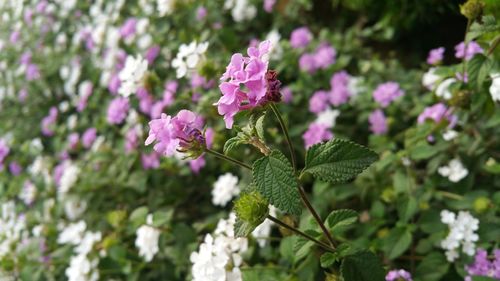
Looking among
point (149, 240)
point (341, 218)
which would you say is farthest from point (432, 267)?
point (149, 240)

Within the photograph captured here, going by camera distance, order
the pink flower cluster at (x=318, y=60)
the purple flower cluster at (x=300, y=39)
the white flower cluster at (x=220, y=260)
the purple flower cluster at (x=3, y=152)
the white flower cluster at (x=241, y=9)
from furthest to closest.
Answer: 1. the purple flower cluster at (x=3, y=152)
2. the white flower cluster at (x=241, y=9)
3. the purple flower cluster at (x=300, y=39)
4. the pink flower cluster at (x=318, y=60)
5. the white flower cluster at (x=220, y=260)

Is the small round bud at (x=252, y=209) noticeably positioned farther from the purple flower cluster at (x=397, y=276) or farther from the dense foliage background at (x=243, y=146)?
the purple flower cluster at (x=397, y=276)

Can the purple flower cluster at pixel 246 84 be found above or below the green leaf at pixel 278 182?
above

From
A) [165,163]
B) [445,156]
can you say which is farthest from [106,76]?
[445,156]

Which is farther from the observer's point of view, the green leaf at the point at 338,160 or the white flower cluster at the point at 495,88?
the white flower cluster at the point at 495,88

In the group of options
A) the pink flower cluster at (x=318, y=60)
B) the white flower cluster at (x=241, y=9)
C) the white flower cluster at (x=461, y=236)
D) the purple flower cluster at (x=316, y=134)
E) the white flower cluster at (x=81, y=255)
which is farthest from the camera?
the white flower cluster at (x=241, y=9)

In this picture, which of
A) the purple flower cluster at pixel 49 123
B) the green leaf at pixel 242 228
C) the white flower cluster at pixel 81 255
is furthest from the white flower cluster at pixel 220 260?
the purple flower cluster at pixel 49 123
